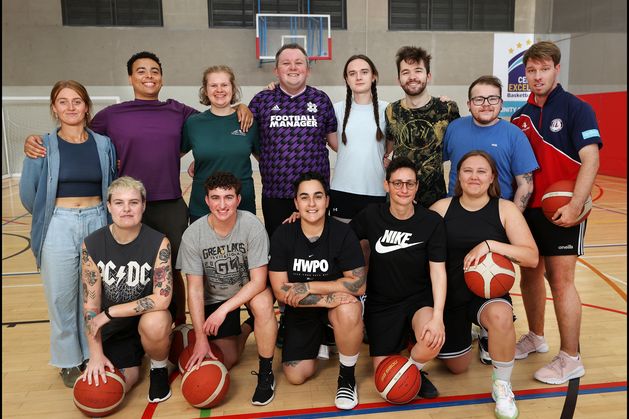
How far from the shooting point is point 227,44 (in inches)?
497

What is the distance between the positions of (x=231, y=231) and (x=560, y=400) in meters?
2.07

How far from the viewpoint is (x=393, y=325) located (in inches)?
110

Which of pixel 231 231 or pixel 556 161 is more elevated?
pixel 556 161

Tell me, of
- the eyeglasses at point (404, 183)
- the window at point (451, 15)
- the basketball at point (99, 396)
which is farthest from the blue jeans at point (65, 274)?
the window at point (451, 15)

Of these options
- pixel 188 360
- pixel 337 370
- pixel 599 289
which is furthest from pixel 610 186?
pixel 188 360

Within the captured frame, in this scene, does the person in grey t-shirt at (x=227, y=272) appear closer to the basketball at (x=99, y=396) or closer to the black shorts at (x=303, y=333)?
the black shorts at (x=303, y=333)

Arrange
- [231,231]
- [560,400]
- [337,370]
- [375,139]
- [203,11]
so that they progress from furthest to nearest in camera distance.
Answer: [203,11]
[375,139]
[337,370]
[231,231]
[560,400]

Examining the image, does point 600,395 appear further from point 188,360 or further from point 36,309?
point 36,309

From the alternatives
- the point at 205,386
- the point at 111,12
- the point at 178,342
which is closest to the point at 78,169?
the point at 178,342

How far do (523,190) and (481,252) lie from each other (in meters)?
0.52

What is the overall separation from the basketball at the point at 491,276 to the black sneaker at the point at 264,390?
1.25 meters

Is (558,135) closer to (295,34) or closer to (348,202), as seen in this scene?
(348,202)

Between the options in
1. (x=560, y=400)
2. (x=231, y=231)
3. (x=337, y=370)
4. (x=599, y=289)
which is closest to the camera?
(x=560, y=400)

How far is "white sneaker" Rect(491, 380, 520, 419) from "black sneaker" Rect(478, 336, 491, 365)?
0.52 meters
